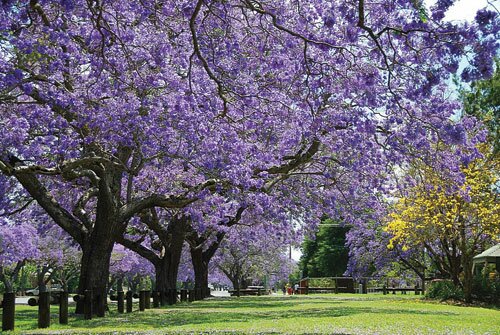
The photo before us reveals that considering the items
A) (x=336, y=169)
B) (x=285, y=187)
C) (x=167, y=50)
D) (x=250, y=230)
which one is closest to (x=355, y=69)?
(x=167, y=50)

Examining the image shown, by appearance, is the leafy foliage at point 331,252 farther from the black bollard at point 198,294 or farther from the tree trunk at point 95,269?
the tree trunk at point 95,269

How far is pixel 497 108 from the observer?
22812mm

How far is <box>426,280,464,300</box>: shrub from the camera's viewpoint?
24.9 metres

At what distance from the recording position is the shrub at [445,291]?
24922mm

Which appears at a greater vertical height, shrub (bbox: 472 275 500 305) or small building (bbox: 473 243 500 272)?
small building (bbox: 473 243 500 272)

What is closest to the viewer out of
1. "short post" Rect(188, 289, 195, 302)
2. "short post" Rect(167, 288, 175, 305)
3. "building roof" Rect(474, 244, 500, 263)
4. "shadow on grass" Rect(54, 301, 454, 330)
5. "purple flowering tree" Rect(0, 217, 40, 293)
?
"shadow on grass" Rect(54, 301, 454, 330)

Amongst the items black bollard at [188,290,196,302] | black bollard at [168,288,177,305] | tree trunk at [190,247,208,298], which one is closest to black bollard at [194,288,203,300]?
tree trunk at [190,247,208,298]

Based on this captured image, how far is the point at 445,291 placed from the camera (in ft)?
85.3

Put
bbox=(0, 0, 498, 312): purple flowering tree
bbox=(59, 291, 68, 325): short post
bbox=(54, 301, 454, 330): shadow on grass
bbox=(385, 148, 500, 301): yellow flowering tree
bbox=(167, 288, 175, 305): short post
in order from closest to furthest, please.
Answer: bbox=(0, 0, 498, 312): purple flowering tree, bbox=(54, 301, 454, 330): shadow on grass, bbox=(59, 291, 68, 325): short post, bbox=(385, 148, 500, 301): yellow flowering tree, bbox=(167, 288, 175, 305): short post

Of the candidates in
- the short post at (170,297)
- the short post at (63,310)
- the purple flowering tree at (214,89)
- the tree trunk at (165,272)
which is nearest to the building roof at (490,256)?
the purple flowering tree at (214,89)

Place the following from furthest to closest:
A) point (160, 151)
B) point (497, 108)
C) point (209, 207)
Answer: point (497, 108)
point (209, 207)
point (160, 151)

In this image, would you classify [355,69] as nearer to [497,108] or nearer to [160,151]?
[160,151]

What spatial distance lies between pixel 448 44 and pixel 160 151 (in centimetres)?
841

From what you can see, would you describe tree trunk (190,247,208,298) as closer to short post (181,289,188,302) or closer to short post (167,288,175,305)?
short post (181,289,188,302)
